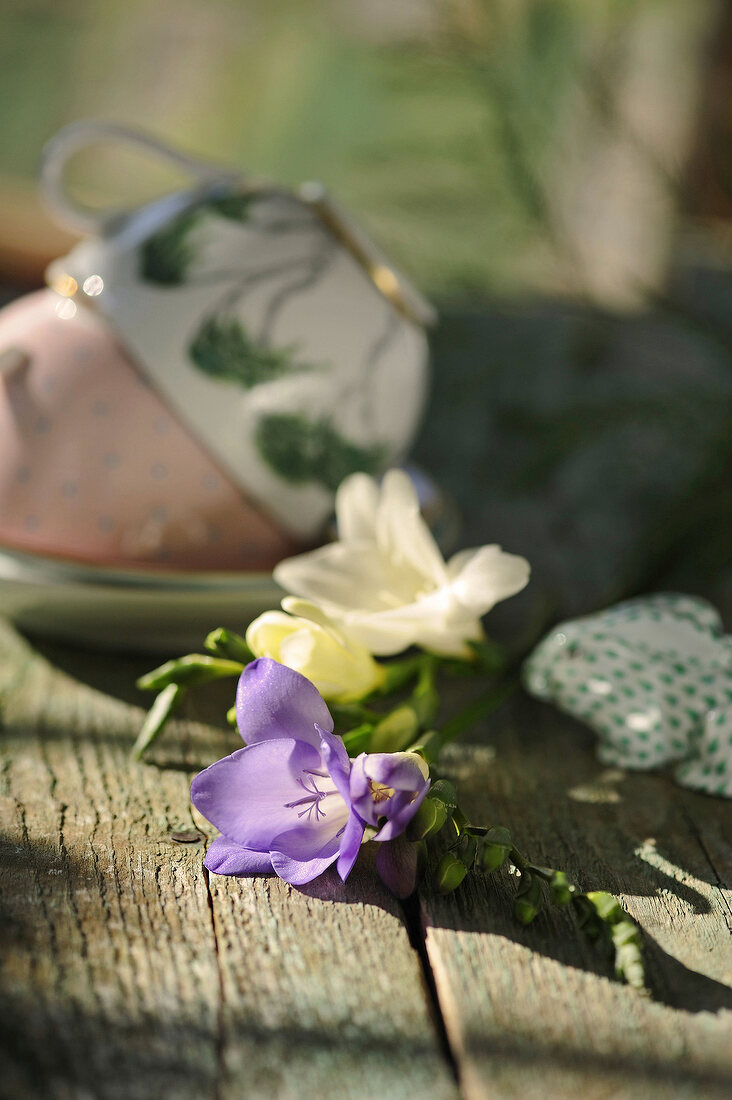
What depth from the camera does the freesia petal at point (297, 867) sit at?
51 centimetres

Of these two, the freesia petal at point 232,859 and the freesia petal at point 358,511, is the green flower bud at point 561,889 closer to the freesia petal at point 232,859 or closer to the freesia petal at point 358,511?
the freesia petal at point 232,859

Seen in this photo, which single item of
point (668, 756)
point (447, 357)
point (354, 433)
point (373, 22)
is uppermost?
point (354, 433)

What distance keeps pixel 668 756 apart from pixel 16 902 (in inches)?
17.0

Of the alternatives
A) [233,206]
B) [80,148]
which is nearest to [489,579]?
[233,206]

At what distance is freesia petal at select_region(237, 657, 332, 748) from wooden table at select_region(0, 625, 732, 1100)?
8cm

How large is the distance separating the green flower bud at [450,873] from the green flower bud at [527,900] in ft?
0.10

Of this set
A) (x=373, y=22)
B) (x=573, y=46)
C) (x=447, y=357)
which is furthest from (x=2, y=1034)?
(x=373, y=22)

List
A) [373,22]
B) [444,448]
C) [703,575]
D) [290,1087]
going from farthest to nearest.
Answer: [373,22]
[444,448]
[703,575]
[290,1087]

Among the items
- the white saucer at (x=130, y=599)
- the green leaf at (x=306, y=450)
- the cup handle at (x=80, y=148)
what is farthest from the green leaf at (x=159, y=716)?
the cup handle at (x=80, y=148)

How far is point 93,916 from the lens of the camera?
1.64 ft

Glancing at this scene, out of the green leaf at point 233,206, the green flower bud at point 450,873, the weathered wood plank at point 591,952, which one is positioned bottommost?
the weathered wood plank at point 591,952

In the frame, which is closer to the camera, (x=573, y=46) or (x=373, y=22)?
(x=573, y=46)

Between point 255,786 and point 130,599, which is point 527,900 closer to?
point 255,786

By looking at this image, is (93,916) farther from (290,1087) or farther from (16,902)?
(290,1087)
